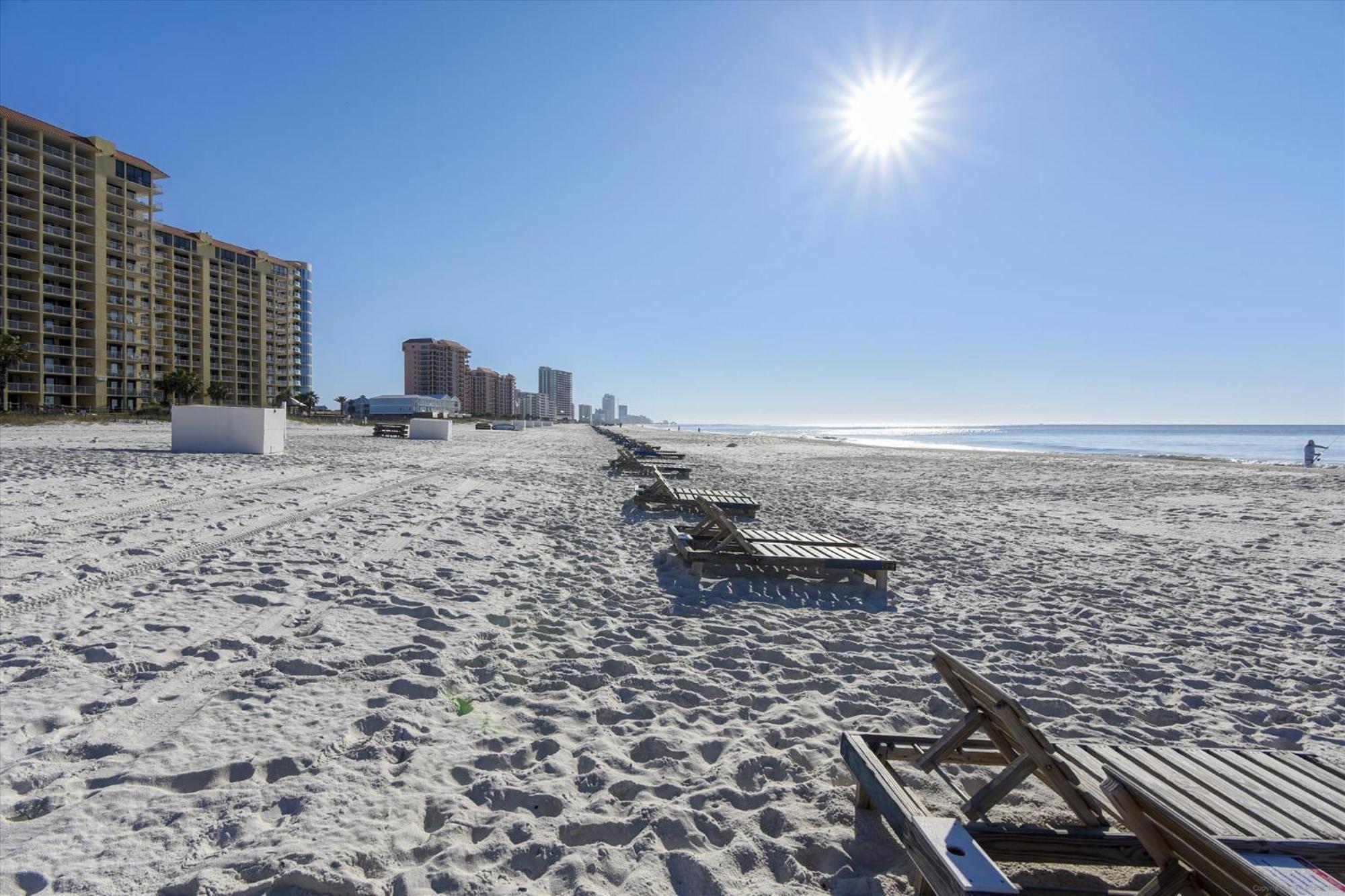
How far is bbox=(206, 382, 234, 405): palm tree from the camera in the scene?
75.3 m

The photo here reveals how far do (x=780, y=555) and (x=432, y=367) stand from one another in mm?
151987

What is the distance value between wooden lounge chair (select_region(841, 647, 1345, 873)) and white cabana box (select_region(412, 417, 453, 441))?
3176 centimetres

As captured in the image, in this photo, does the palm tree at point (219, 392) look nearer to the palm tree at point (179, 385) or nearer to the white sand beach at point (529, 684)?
the palm tree at point (179, 385)

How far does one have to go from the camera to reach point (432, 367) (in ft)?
478

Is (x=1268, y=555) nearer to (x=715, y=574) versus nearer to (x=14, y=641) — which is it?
(x=715, y=574)

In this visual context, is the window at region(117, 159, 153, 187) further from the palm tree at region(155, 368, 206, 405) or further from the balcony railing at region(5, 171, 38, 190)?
the palm tree at region(155, 368, 206, 405)

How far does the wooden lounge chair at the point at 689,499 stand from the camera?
10398 millimetres

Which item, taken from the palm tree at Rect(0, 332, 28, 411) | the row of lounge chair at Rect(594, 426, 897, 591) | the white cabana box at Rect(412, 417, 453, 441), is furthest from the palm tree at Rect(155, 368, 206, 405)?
the row of lounge chair at Rect(594, 426, 897, 591)

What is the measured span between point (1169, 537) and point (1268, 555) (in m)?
1.28

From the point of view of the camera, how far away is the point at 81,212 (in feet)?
193

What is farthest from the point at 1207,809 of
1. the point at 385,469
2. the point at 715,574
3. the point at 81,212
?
the point at 81,212

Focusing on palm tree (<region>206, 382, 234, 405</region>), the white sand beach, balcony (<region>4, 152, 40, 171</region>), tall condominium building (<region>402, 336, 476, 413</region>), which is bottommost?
the white sand beach

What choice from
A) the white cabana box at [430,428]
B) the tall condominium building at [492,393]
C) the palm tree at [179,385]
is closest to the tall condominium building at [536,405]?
the tall condominium building at [492,393]

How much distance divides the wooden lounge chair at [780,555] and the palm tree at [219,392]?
88.2 metres
